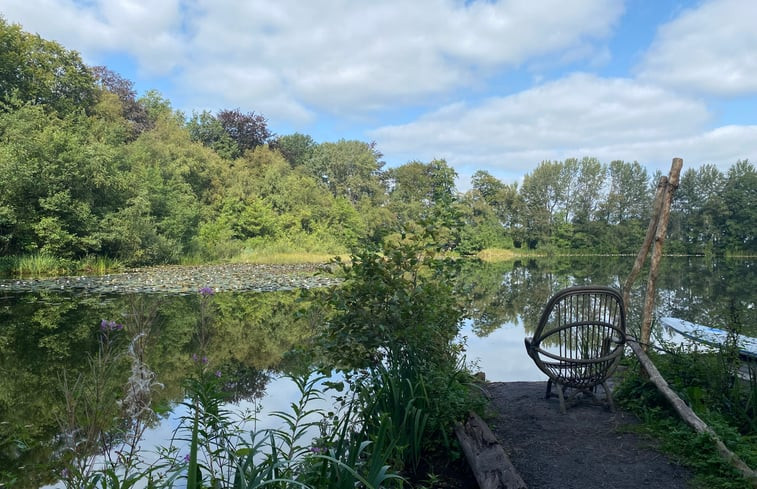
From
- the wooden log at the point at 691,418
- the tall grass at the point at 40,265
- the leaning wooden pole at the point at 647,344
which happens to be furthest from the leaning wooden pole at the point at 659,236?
the tall grass at the point at 40,265

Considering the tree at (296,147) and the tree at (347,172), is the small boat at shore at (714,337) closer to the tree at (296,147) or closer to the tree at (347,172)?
the tree at (347,172)

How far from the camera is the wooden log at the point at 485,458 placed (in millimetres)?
2500

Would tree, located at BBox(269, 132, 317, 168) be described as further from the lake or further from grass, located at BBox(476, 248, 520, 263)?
the lake

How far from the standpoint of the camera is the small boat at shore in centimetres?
455

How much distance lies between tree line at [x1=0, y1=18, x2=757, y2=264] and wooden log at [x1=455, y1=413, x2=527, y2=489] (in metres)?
1.55

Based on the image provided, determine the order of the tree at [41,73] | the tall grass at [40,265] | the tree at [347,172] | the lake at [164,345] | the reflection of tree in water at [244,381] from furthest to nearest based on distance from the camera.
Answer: the tree at [347,172] → the tree at [41,73] → the tall grass at [40,265] → the reflection of tree in water at [244,381] → the lake at [164,345]

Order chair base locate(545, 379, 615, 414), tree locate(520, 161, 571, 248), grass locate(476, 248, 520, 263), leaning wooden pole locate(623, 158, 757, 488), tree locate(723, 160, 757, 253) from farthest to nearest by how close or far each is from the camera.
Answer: tree locate(520, 161, 571, 248) < tree locate(723, 160, 757, 253) < grass locate(476, 248, 520, 263) < chair base locate(545, 379, 615, 414) < leaning wooden pole locate(623, 158, 757, 488)

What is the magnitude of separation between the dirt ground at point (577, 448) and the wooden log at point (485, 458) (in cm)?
24

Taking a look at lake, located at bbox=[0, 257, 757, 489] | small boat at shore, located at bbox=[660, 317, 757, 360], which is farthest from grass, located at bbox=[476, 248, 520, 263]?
small boat at shore, located at bbox=[660, 317, 757, 360]

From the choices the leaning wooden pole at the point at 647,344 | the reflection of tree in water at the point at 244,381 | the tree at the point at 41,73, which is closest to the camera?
the leaning wooden pole at the point at 647,344

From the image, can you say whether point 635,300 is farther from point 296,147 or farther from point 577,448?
point 296,147

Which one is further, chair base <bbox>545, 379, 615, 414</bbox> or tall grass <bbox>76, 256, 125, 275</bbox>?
tall grass <bbox>76, 256, 125, 275</bbox>

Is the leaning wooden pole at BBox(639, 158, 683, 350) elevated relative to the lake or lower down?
elevated

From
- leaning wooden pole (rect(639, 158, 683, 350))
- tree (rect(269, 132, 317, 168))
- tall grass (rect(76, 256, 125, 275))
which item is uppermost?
tree (rect(269, 132, 317, 168))
